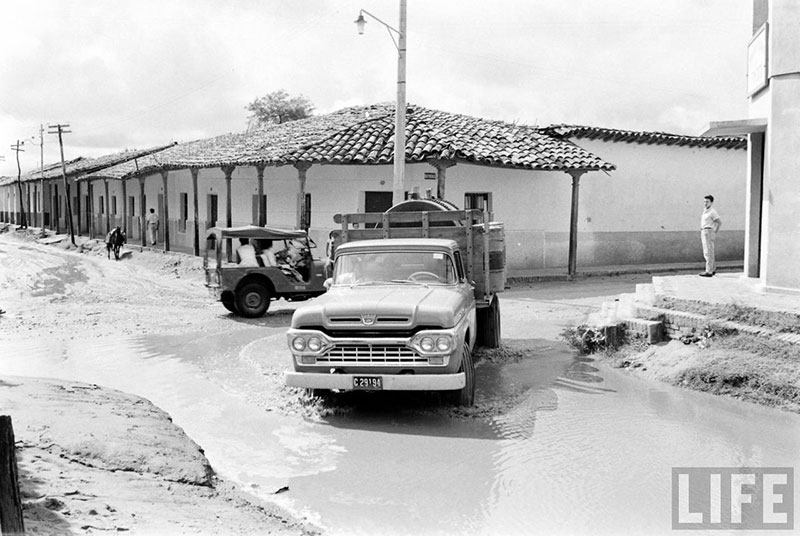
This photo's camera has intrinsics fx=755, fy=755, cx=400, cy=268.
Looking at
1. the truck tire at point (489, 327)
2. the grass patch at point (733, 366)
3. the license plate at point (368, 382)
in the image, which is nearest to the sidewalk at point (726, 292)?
the grass patch at point (733, 366)

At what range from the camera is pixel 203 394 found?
346 inches

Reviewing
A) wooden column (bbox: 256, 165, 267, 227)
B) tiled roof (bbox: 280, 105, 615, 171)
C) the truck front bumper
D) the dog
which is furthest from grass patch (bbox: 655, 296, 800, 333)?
the dog

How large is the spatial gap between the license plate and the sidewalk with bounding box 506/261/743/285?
1296 centimetres

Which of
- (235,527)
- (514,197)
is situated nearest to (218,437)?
(235,527)

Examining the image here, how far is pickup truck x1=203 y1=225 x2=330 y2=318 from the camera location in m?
14.3

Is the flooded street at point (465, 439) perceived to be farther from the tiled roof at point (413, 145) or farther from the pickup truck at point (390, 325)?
A: the tiled roof at point (413, 145)

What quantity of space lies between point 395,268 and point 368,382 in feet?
5.63

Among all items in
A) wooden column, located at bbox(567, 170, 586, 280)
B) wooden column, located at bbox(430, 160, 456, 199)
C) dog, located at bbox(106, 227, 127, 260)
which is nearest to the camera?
wooden column, located at bbox(430, 160, 456, 199)

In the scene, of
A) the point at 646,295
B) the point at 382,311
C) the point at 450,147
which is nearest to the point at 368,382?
the point at 382,311

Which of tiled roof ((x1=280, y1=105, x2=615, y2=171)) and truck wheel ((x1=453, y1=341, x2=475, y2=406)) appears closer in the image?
truck wheel ((x1=453, y1=341, x2=475, y2=406))

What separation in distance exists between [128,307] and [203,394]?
774 centimetres

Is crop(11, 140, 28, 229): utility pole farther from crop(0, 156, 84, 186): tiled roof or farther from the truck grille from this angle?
the truck grille

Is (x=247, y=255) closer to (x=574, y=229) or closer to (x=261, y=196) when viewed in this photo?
(x=261, y=196)

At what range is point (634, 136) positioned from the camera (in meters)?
23.5
